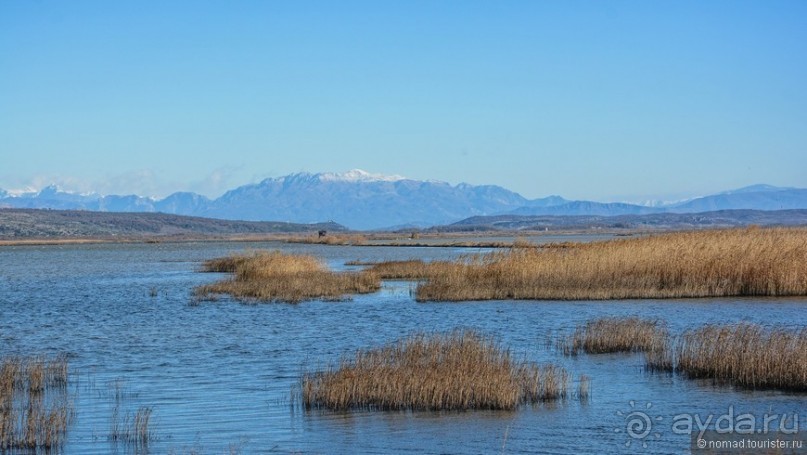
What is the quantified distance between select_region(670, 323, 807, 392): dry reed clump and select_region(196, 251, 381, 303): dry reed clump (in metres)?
20.7

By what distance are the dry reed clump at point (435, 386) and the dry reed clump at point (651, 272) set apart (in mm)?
16948

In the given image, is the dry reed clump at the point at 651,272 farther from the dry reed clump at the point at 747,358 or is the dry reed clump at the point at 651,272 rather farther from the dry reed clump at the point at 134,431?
the dry reed clump at the point at 134,431

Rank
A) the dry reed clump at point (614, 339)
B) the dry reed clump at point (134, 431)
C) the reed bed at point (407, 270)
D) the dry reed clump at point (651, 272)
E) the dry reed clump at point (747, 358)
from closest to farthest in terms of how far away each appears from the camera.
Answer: the dry reed clump at point (134, 431) < the dry reed clump at point (747, 358) < the dry reed clump at point (614, 339) < the dry reed clump at point (651, 272) < the reed bed at point (407, 270)

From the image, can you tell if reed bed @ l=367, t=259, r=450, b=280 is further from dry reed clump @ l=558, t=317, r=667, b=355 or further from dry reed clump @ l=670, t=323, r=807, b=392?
dry reed clump @ l=670, t=323, r=807, b=392

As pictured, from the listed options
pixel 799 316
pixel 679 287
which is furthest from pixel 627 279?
pixel 799 316

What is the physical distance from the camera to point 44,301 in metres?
39.9

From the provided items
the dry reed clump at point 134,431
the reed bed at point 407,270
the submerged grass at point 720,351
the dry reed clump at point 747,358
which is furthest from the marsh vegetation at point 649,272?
the dry reed clump at point 134,431

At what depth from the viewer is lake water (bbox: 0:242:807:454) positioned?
14.4 meters

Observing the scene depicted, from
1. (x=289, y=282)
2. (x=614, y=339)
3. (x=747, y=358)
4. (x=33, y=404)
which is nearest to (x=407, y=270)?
(x=289, y=282)

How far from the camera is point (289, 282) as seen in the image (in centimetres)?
4128

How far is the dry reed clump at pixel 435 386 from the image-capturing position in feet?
53.0

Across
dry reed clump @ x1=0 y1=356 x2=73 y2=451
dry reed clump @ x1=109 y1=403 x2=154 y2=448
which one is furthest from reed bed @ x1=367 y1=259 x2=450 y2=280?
dry reed clump @ x1=109 y1=403 x2=154 y2=448

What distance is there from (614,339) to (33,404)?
12645mm

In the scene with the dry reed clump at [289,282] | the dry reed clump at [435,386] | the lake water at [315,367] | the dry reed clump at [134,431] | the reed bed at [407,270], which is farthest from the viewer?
the reed bed at [407,270]
